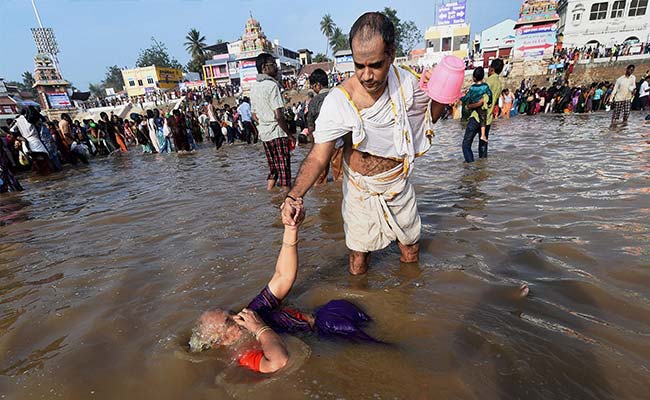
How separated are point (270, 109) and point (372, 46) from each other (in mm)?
3070

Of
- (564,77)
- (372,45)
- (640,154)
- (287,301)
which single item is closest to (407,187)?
(372,45)

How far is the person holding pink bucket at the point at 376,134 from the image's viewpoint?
1944mm

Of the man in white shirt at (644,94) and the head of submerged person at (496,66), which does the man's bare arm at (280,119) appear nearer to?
the head of submerged person at (496,66)

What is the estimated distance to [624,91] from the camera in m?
8.98

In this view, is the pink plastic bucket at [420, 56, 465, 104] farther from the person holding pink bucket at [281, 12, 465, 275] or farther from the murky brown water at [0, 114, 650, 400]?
the murky brown water at [0, 114, 650, 400]

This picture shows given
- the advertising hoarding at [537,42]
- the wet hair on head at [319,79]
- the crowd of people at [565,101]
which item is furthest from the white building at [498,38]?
the wet hair on head at [319,79]

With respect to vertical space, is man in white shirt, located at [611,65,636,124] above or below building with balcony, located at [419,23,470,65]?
below

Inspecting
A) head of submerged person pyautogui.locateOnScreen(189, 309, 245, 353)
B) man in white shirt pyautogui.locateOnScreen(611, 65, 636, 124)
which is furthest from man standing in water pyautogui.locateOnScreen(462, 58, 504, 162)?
man in white shirt pyautogui.locateOnScreen(611, 65, 636, 124)

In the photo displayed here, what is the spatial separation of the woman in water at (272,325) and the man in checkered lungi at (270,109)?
119 inches

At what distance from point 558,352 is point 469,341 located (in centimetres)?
42

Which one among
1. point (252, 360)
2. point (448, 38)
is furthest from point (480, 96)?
point (448, 38)

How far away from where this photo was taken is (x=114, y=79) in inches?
3428

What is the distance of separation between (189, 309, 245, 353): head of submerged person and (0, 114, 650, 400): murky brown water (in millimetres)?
76

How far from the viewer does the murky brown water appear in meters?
1.63
